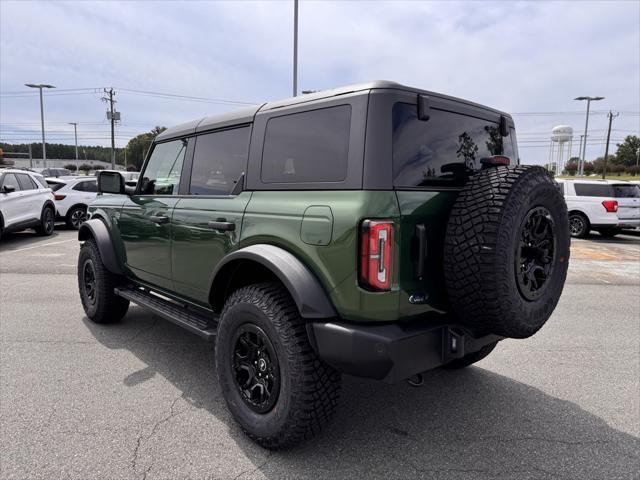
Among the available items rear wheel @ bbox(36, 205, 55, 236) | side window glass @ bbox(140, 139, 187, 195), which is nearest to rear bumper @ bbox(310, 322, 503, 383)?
side window glass @ bbox(140, 139, 187, 195)

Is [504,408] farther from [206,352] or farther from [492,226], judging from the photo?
[206,352]

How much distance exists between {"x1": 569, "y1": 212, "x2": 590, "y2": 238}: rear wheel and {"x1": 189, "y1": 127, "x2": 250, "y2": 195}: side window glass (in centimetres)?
1307

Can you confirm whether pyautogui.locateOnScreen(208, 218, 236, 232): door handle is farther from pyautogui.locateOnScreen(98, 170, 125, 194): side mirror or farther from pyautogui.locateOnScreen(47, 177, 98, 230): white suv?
pyautogui.locateOnScreen(47, 177, 98, 230): white suv

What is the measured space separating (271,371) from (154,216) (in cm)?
186

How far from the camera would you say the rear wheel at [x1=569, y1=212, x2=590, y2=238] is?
13570mm

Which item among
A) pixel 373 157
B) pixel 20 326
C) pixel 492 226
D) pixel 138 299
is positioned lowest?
pixel 20 326

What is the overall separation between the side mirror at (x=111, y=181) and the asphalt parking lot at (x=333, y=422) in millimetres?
1446

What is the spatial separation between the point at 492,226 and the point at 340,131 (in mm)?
937

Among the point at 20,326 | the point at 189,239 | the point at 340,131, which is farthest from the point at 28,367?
the point at 340,131

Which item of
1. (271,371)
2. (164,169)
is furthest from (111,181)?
(271,371)

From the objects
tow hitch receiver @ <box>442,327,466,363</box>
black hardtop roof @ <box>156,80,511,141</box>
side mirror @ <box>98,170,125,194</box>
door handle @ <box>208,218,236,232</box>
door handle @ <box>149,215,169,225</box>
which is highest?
black hardtop roof @ <box>156,80,511,141</box>

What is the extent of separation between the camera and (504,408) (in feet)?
10.4

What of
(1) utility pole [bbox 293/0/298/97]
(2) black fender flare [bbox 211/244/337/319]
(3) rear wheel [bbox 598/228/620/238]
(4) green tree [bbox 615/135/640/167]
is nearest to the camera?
(2) black fender flare [bbox 211/244/337/319]

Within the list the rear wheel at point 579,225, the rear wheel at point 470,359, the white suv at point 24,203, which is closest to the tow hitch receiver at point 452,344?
the rear wheel at point 470,359
